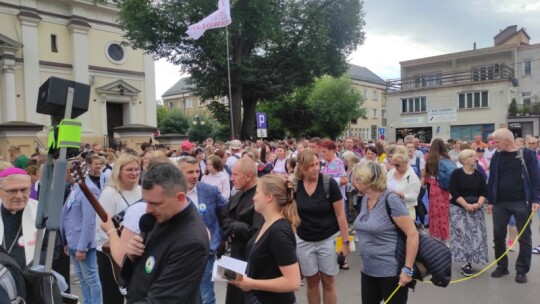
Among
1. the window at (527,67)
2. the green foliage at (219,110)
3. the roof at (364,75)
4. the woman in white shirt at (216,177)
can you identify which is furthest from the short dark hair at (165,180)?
the roof at (364,75)

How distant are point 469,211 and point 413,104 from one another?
35831 mm

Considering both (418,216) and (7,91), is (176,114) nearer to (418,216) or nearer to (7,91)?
(7,91)

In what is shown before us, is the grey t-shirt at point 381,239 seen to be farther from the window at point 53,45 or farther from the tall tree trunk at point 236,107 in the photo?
the window at point 53,45

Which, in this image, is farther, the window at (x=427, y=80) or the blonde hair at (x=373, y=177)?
the window at (x=427, y=80)

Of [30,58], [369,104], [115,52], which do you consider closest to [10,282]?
[30,58]

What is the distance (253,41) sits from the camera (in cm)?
2433

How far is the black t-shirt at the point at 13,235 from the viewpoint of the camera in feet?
10.9

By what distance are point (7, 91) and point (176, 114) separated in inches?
993

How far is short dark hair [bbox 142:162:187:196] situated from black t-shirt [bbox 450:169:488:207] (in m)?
5.16

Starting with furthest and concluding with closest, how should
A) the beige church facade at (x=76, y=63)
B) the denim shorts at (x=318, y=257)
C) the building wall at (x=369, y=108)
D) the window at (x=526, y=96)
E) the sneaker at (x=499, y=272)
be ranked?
the building wall at (x=369, y=108) < the window at (x=526, y=96) < the beige church facade at (x=76, y=63) < the sneaker at (x=499, y=272) < the denim shorts at (x=318, y=257)

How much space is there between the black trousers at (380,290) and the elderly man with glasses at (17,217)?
9.49 ft

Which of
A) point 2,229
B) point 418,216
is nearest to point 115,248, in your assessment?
point 2,229

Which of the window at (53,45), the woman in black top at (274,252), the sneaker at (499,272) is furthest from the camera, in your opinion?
the window at (53,45)

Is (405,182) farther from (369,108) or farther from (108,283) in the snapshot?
(369,108)
